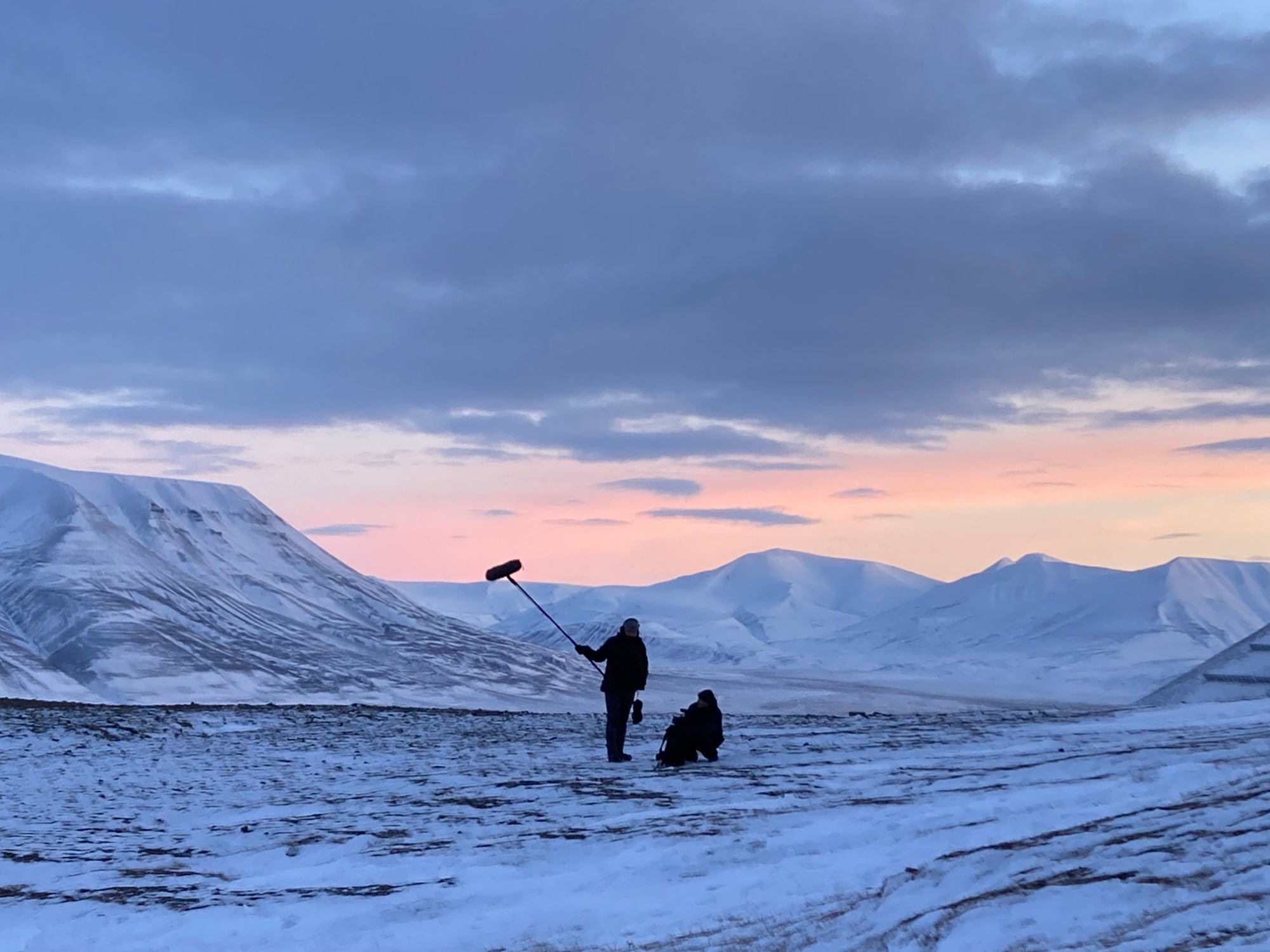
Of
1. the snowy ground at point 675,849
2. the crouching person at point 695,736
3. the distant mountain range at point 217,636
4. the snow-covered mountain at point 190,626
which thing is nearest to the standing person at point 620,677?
the snowy ground at point 675,849

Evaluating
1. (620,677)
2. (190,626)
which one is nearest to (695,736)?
(620,677)

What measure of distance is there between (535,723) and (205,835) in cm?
1391

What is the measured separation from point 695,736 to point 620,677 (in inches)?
49.2

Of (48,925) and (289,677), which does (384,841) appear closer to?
(48,925)

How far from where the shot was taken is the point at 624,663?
17.2 meters

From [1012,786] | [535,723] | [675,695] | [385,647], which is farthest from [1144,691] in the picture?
[1012,786]

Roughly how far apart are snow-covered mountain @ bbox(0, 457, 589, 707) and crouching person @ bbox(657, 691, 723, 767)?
112225 millimetres

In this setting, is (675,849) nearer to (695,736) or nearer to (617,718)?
(695,736)

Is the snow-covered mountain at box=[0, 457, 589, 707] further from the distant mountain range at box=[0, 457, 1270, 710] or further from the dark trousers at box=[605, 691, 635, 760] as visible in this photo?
the dark trousers at box=[605, 691, 635, 760]

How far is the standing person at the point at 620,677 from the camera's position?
17141mm

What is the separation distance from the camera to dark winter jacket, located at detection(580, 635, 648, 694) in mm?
17156

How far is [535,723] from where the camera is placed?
2692cm

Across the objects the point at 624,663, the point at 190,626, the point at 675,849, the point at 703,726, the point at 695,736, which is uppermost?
the point at 624,663

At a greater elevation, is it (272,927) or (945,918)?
(945,918)
